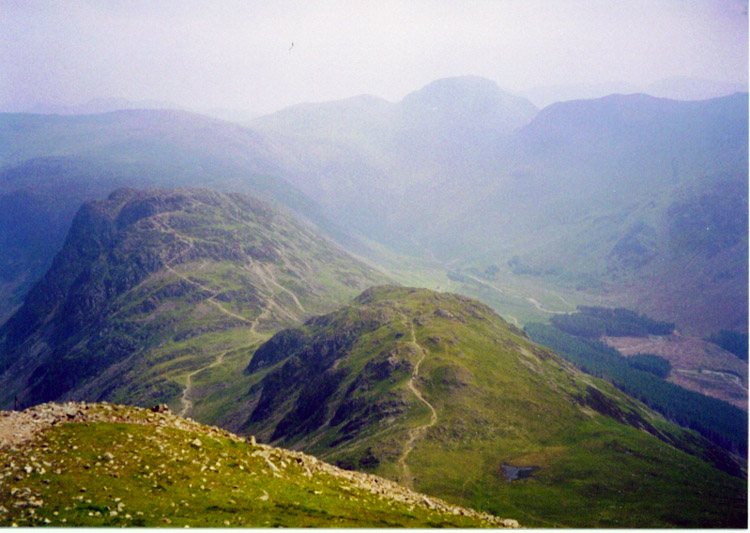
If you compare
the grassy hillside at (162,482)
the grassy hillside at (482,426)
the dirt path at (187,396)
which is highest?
the grassy hillside at (162,482)

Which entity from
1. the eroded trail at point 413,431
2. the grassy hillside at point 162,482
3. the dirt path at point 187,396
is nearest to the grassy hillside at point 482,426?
the eroded trail at point 413,431

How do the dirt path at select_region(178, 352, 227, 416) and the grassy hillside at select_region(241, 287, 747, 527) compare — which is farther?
the dirt path at select_region(178, 352, 227, 416)

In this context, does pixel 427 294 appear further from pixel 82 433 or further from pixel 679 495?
pixel 82 433

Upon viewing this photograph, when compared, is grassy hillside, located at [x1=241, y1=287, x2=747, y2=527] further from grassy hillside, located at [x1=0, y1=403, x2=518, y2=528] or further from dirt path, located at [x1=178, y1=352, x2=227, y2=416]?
grassy hillside, located at [x1=0, y1=403, x2=518, y2=528]

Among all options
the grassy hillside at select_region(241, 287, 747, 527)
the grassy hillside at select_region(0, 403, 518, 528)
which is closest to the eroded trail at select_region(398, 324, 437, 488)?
the grassy hillside at select_region(241, 287, 747, 527)

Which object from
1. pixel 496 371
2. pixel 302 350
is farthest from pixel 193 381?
pixel 496 371

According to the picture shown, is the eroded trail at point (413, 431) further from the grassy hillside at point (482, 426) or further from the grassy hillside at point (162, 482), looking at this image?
the grassy hillside at point (162, 482)

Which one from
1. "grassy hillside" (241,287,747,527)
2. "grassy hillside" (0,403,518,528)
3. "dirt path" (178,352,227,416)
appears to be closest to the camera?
"grassy hillside" (0,403,518,528)
